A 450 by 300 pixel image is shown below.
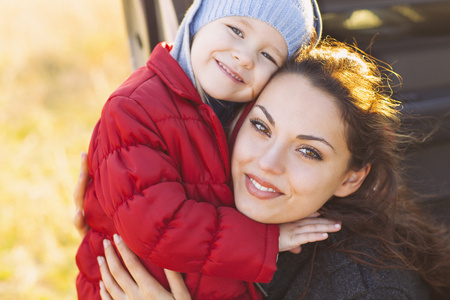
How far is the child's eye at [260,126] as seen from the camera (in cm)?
162

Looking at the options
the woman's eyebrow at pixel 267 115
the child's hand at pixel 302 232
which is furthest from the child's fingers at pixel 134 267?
the woman's eyebrow at pixel 267 115

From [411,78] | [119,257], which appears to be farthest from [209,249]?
[411,78]

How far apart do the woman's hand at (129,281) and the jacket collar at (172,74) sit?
1.94 ft

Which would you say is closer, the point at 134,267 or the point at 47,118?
the point at 134,267

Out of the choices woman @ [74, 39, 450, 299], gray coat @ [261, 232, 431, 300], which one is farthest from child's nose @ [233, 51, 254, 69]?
→ gray coat @ [261, 232, 431, 300]

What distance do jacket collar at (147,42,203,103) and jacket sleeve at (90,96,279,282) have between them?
0.52 ft

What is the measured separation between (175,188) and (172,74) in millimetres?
430

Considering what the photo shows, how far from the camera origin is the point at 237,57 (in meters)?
1.62

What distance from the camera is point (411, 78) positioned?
2.05m

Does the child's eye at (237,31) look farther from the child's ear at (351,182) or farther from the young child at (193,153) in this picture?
the child's ear at (351,182)

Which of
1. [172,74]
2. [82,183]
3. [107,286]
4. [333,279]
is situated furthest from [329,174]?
[82,183]

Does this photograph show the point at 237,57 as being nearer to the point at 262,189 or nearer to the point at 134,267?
the point at 262,189

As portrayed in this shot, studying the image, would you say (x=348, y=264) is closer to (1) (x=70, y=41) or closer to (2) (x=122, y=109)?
(2) (x=122, y=109)

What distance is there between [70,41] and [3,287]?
159 inches
